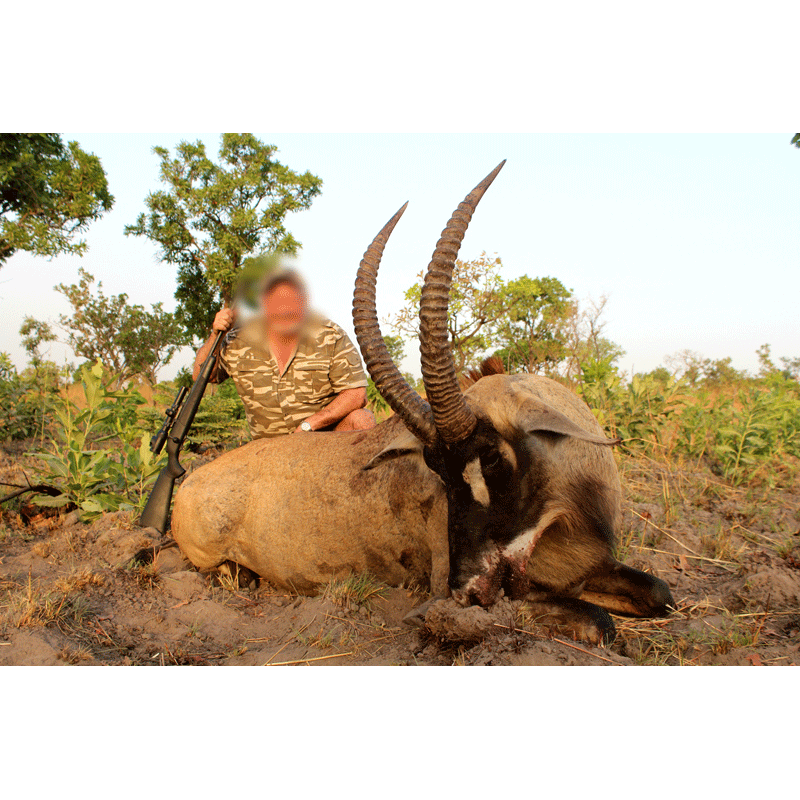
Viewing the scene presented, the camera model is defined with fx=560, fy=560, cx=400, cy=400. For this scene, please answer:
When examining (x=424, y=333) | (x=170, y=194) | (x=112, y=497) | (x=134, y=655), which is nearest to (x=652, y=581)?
(x=424, y=333)

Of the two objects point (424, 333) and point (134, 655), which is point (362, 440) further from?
point (134, 655)

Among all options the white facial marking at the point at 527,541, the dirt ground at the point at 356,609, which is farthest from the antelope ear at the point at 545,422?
the dirt ground at the point at 356,609

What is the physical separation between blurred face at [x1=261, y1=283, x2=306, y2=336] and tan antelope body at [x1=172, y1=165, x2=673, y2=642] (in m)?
1.46

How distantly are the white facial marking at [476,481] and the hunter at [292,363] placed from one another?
2.59 m

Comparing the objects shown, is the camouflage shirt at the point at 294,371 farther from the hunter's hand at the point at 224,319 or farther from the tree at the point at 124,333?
the tree at the point at 124,333

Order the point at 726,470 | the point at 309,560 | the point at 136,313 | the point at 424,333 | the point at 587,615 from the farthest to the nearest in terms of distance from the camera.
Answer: the point at 136,313 < the point at 726,470 < the point at 309,560 < the point at 587,615 < the point at 424,333

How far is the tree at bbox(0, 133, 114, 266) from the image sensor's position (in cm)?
1216

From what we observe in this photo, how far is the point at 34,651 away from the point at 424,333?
8.67 feet

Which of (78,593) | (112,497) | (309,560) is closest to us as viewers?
(78,593)

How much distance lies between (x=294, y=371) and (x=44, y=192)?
1106 centimetres

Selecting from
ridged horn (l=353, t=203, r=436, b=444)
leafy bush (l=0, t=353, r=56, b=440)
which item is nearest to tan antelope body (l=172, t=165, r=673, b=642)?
ridged horn (l=353, t=203, r=436, b=444)

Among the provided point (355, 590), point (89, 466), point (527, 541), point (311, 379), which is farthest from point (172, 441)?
point (527, 541)

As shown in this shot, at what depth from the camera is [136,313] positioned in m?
18.7

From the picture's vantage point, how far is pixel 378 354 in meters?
3.20
